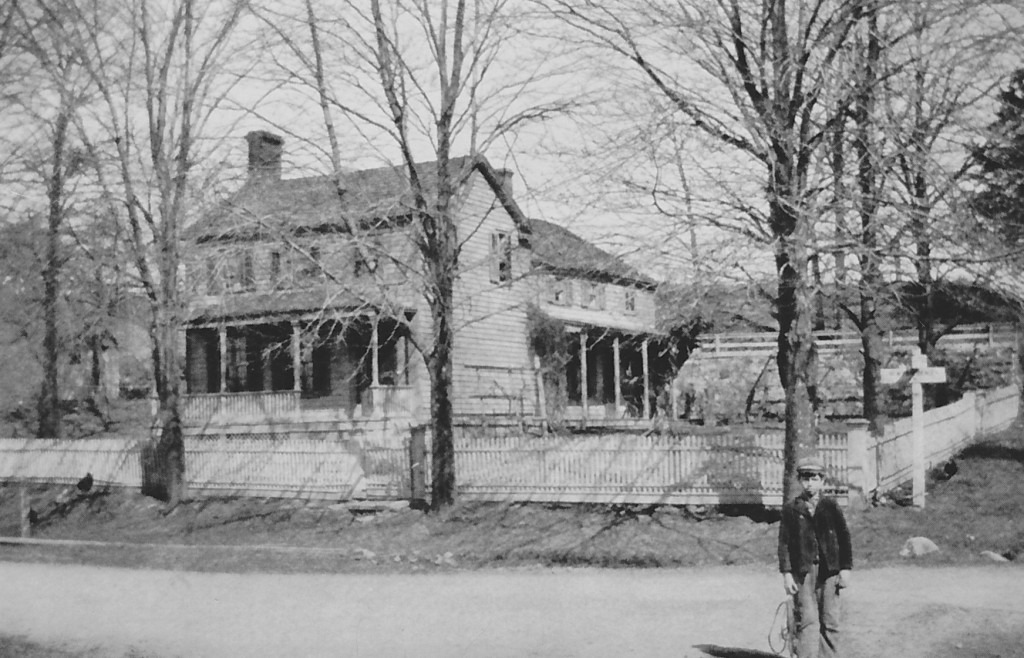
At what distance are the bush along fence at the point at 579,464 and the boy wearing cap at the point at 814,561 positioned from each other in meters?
7.04

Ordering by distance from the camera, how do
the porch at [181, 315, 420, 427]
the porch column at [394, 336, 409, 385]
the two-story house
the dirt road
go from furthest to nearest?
the porch column at [394, 336, 409, 385] → the porch at [181, 315, 420, 427] → the two-story house → the dirt road

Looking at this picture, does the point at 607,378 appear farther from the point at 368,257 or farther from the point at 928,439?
the point at 368,257

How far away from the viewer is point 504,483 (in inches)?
665

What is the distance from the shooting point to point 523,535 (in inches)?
590

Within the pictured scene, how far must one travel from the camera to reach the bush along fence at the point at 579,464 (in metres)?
14.9

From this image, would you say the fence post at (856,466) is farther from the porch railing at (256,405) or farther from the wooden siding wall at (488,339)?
the porch railing at (256,405)

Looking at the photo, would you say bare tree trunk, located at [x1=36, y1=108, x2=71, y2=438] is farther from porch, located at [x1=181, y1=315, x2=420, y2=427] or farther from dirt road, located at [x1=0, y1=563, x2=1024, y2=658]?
dirt road, located at [x1=0, y1=563, x2=1024, y2=658]

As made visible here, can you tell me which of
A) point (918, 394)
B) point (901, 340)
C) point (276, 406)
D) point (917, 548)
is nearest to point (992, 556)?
point (917, 548)

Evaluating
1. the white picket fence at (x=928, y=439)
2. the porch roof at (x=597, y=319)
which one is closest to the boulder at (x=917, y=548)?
the white picket fence at (x=928, y=439)

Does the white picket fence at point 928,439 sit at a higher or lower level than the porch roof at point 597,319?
lower

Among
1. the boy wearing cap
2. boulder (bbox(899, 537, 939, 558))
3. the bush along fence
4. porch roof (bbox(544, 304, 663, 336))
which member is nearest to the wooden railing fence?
porch roof (bbox(544, 304, 663, 336))

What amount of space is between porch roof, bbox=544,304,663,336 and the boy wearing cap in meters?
25.9

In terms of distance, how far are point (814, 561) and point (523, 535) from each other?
312 inches

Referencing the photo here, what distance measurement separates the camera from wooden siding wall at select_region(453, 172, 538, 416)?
99.2 ft
